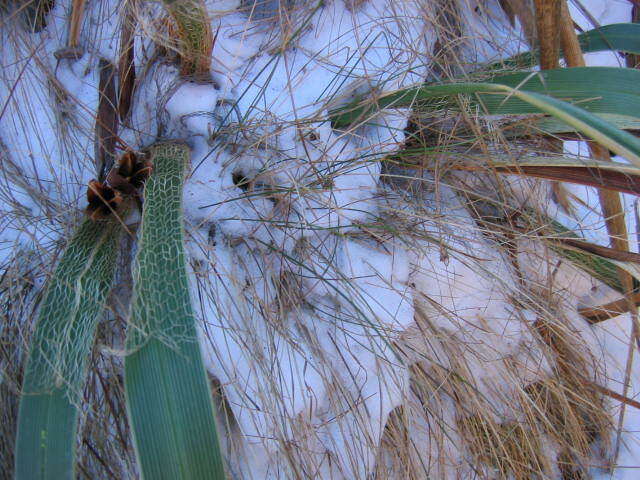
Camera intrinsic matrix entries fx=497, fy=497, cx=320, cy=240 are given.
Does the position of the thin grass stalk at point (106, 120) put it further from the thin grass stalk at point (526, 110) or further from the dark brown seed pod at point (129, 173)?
the thin grass stalk at point (526, 110)

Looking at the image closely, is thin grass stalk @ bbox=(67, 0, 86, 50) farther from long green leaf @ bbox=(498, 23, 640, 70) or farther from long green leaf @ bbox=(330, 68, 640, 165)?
long green leaf @ bbox=(498, 23, 640, 70)

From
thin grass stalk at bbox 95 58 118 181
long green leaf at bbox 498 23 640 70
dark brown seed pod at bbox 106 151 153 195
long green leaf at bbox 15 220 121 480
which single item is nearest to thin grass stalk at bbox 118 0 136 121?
thin grass stalk at bbox 95 58 118 181

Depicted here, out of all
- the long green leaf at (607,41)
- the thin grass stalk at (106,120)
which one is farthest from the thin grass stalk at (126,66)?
the long green leaf at (607,41)

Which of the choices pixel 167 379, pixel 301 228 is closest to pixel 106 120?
pixel 301 228

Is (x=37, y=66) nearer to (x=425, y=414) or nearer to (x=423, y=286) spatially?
(x=423, y=286)

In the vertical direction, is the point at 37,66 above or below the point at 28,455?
above

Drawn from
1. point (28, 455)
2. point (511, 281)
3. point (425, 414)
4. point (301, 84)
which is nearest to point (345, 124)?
point (301, 84)
